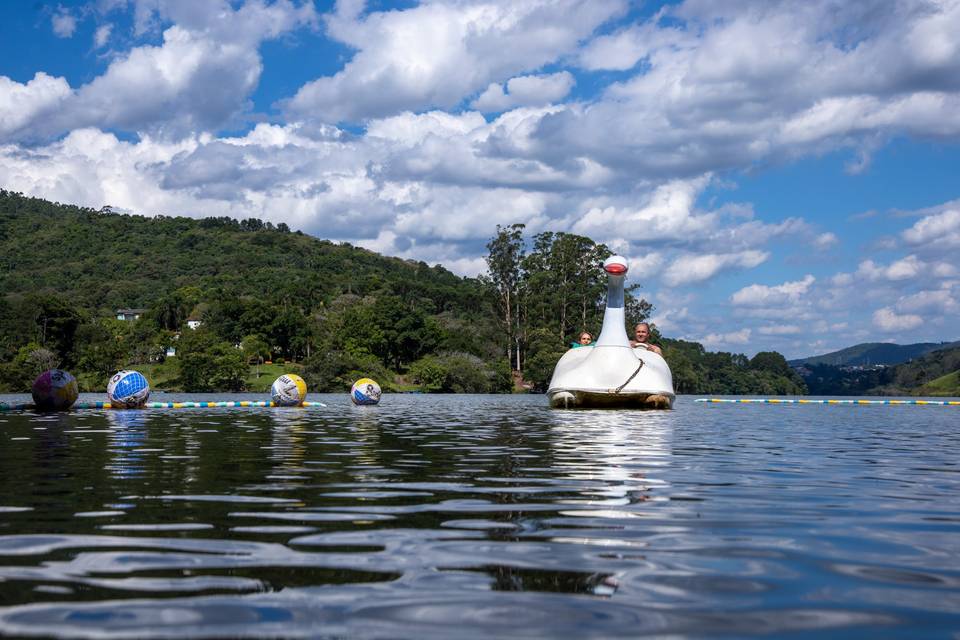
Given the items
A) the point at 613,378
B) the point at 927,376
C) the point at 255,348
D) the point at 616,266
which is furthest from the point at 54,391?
the point at 927,376

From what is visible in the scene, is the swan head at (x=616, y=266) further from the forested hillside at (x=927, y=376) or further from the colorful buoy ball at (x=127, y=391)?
the forested hillside at (x=927, y=376)

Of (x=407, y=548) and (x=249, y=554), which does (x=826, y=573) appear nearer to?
(x=407, y=548)

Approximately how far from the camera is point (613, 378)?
3222 cm

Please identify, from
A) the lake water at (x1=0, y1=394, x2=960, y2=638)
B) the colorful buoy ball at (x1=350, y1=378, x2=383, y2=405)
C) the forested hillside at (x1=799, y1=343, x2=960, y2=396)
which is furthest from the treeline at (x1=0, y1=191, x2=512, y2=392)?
the lake water at (x1=0, y1=394, x2=960, y2=638)

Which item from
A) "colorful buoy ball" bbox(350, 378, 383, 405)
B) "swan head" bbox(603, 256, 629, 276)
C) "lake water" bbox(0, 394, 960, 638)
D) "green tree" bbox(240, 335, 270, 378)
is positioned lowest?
"lake water" bbox(0, 394, 960, 638)

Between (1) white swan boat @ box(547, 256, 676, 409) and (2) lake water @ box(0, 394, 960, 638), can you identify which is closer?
(2) lake water @ box(0, 394, 960, 638)

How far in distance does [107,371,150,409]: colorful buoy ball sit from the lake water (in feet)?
58.1

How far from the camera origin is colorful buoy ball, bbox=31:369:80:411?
27172 mm

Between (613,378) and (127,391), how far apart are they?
53.6ft

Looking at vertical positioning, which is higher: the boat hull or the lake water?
the boat hull

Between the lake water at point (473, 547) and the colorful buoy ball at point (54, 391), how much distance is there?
16756mm

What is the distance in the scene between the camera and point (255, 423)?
70.8 feet

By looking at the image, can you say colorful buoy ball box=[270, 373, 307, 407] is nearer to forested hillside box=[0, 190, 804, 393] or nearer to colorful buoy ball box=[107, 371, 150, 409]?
colorful buoy ball box=[107, 371, 150, 409]

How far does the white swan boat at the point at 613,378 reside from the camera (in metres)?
32.3
